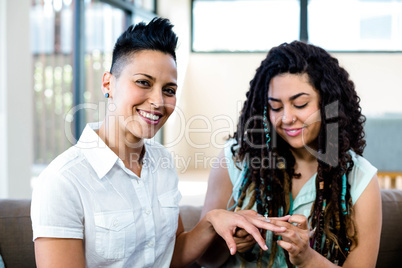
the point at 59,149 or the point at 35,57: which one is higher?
the point at 35,57

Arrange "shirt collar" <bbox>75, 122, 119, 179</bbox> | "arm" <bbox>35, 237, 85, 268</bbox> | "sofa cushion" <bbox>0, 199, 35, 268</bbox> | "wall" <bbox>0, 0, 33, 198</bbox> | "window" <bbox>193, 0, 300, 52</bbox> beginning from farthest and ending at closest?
1. "window" <bbox>193, 0, 300, 52</bbox>
2. "wall" <bbox>0, 0, 33, 198</bbox>
3. "sofa cushion" <bbox>0, 199, 35, 268</bbox>
4. "shirt collar" <bbox>75, 122, 119, 179</bbox>
5. "arm" <bbox>35, 237, 85, 268</bbox>

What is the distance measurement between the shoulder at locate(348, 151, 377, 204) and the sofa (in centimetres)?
28

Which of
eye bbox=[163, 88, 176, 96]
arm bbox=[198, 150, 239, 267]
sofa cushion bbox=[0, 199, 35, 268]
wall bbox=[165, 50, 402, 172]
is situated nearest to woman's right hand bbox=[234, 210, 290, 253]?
arm bbox=[198, 150, 239, 267]

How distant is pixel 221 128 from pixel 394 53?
265 centimetres

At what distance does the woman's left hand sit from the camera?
1.22 m

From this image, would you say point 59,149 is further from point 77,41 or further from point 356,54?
point 356,54

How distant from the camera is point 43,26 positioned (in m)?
3.71

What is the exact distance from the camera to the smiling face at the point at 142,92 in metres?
1.20

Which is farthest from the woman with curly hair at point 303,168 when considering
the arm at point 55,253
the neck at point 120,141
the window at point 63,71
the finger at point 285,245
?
the window at point 63,71

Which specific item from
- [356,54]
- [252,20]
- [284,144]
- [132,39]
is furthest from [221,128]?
[132,39]

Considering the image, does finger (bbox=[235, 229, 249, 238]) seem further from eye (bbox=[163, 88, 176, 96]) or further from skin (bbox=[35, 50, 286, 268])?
eye (bbox=[163, 88, 176, 96])

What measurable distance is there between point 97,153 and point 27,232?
21.0 inches

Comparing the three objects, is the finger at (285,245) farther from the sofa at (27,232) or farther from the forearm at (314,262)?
the sofa at (27,232)

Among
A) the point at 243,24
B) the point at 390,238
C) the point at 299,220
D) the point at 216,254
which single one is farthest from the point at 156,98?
the point at 243,24
